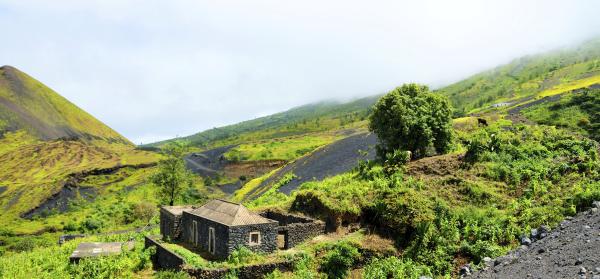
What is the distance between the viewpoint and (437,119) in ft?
106

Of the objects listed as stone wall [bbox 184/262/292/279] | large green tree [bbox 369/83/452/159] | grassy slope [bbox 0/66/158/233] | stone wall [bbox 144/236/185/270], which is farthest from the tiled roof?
grassy slope [bbox 0/66/158/233]

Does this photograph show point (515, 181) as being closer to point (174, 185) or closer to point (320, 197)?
point (320, 197)

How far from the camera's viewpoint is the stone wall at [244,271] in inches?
831

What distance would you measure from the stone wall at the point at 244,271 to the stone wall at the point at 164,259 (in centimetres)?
121

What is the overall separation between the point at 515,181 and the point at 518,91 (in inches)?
3453

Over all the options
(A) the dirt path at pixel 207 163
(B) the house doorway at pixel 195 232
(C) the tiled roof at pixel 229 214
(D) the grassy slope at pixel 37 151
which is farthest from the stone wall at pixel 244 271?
(A) the dirt path at pixel 207 163

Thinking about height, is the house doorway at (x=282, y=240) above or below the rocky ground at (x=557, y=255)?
below

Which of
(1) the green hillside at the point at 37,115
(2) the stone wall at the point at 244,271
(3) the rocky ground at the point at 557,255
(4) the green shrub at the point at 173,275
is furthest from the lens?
(1) the green hillside at the point at 37,115

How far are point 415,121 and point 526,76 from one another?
11124cm

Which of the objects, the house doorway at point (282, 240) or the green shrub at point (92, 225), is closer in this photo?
the house doorway at point (282, 240)

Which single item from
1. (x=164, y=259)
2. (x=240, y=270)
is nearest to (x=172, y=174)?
(x=164, y=259)

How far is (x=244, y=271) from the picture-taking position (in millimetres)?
21375

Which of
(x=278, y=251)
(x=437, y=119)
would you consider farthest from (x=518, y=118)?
(x=278, y=251)

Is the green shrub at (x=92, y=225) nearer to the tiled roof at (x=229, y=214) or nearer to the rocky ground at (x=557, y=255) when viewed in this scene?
the tiled roof at (x=229, y=214)
